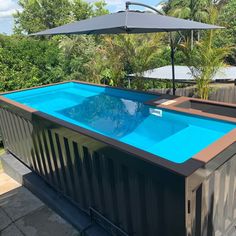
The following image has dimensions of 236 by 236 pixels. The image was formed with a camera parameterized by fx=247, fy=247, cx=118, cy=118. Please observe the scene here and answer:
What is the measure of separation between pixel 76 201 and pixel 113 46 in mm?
7282

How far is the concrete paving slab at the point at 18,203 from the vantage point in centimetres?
390

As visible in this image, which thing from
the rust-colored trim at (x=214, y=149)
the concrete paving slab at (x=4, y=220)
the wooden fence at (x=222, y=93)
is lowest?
the concrete paving slab at (x=4, y=220)

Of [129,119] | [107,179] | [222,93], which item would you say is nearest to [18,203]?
[107,179]

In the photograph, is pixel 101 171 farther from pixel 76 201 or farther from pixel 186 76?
pixel 186 76

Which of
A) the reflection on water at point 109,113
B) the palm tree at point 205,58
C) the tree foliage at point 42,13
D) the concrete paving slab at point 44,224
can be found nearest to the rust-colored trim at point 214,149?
the concrete paving slab at point 44,224

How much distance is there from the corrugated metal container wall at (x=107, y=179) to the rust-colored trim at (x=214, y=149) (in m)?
0.35

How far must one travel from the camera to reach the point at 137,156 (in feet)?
7.44

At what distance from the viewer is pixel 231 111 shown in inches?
152

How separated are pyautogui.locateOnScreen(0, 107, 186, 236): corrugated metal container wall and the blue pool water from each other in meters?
1.02

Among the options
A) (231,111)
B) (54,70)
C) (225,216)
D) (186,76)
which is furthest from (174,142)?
(186,76)

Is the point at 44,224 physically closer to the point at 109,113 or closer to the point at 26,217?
the point at 26,217

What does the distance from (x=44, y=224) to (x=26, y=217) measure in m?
0.37

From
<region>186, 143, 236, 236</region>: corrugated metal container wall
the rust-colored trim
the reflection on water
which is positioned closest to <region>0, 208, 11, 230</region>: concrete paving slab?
the reflection on water

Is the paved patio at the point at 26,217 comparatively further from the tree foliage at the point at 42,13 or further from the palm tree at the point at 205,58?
the tree foliage at the point at 42,13
